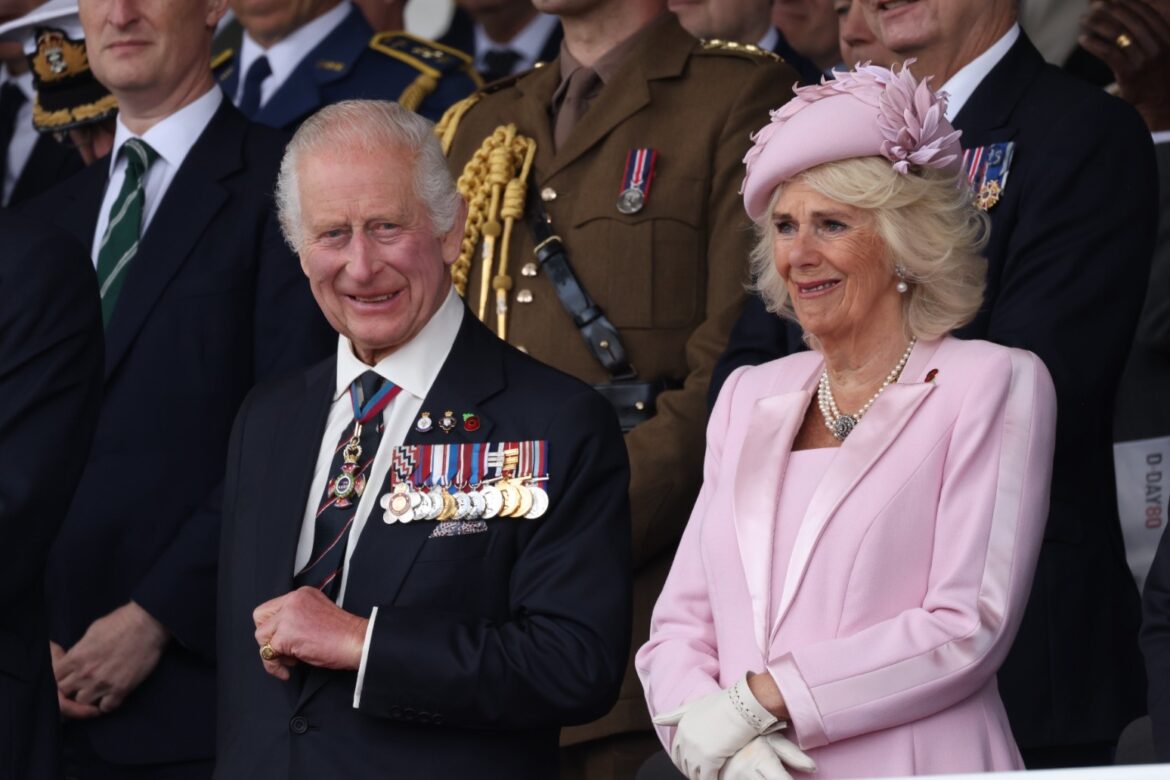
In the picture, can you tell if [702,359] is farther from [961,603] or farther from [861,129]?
[961,603]

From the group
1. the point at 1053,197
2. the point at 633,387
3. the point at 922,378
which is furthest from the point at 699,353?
the point at 922,378

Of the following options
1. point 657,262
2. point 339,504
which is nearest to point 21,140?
point 657,262

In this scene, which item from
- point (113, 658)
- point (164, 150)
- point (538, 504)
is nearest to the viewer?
point (538, 504)

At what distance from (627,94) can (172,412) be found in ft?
3.92

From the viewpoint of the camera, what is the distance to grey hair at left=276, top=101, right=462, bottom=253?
383 centimetres

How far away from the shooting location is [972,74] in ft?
14.4

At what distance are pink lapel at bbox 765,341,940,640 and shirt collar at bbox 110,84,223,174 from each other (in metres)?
→ 2.06

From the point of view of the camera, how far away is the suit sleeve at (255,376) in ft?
14.5

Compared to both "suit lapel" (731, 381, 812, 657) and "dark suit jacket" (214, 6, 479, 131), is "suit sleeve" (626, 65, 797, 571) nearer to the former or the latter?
"suit lapel" (731, 381, 812, 657)

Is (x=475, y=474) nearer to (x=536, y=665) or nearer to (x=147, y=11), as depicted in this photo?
(x=536, y=665)

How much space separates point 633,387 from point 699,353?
0.15m

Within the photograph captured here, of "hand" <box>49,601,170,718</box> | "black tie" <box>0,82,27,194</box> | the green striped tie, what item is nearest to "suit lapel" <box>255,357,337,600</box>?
"hand" <box>49,601,170,718</box>

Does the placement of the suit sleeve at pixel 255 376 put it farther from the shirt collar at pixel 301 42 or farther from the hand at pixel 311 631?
the shirt collar at pixel 301 42

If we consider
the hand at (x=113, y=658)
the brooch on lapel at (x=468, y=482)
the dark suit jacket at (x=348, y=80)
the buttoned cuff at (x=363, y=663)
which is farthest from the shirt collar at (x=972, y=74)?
the hand at (x=113, y=658)
